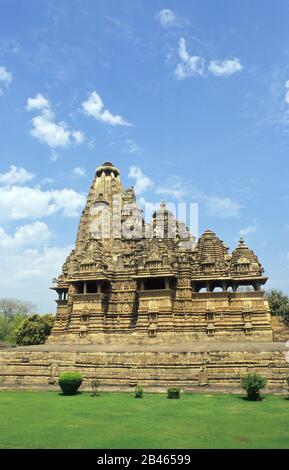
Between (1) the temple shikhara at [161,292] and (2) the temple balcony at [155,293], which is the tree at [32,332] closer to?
(1) the temple shikhara at [161,292]

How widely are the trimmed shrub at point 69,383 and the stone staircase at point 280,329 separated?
18373mm

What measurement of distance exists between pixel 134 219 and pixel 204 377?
70.5ft

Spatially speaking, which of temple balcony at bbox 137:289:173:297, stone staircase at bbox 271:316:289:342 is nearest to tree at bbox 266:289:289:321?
stone staircase at bbox 271:316:289:342

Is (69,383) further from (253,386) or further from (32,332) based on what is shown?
(32,332)

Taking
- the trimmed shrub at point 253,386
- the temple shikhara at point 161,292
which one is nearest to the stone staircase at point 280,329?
the temple shikhara at point 161,292

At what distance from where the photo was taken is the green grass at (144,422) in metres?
11.3

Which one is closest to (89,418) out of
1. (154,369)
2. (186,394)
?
(186,394)

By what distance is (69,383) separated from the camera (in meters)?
20.7

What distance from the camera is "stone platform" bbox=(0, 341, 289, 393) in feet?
72.7

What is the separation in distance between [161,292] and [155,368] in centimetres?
961

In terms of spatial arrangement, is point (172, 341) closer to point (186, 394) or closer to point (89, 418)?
point (186, 394)

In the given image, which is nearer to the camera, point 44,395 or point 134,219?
point 44,395

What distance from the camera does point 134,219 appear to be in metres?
41.0

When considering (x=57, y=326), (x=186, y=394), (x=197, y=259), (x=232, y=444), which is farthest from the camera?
(x=57, y=326)
